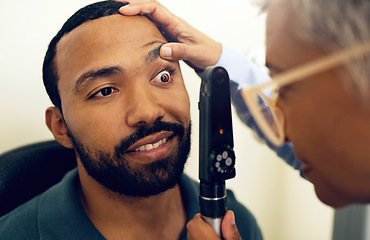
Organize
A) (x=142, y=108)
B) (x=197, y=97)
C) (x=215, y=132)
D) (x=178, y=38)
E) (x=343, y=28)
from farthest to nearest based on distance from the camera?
(x=197, y=97)
(x=178, y=38)
(x=142, y=108)
(x=215, y=132)
(x=343, y=28)

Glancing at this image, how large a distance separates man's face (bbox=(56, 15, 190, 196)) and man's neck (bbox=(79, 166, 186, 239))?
0.18ft

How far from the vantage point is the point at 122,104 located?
0.79 metres

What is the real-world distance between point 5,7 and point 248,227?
85 centimetres

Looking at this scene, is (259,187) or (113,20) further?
(259,187)

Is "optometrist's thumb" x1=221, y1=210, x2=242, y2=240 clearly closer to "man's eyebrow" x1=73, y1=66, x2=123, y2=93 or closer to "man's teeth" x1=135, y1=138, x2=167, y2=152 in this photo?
"man's teeth" x1=135, y1=138, x2=167, y2=152

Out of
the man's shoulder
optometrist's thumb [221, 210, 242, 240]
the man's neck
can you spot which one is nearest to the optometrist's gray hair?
optometrist's thumb [221, 210, 242, 240]

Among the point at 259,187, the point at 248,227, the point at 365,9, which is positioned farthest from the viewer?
the point at 259,187

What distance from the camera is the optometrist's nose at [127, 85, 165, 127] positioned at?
759 millimetres

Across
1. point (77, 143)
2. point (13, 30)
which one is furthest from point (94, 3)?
point (77, 143)

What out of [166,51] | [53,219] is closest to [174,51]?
[166,51]

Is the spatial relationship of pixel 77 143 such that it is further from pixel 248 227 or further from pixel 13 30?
pixel 248 227

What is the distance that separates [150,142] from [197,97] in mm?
310

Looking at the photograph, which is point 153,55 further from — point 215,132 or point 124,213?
point 124,213

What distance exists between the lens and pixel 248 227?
102 cm
